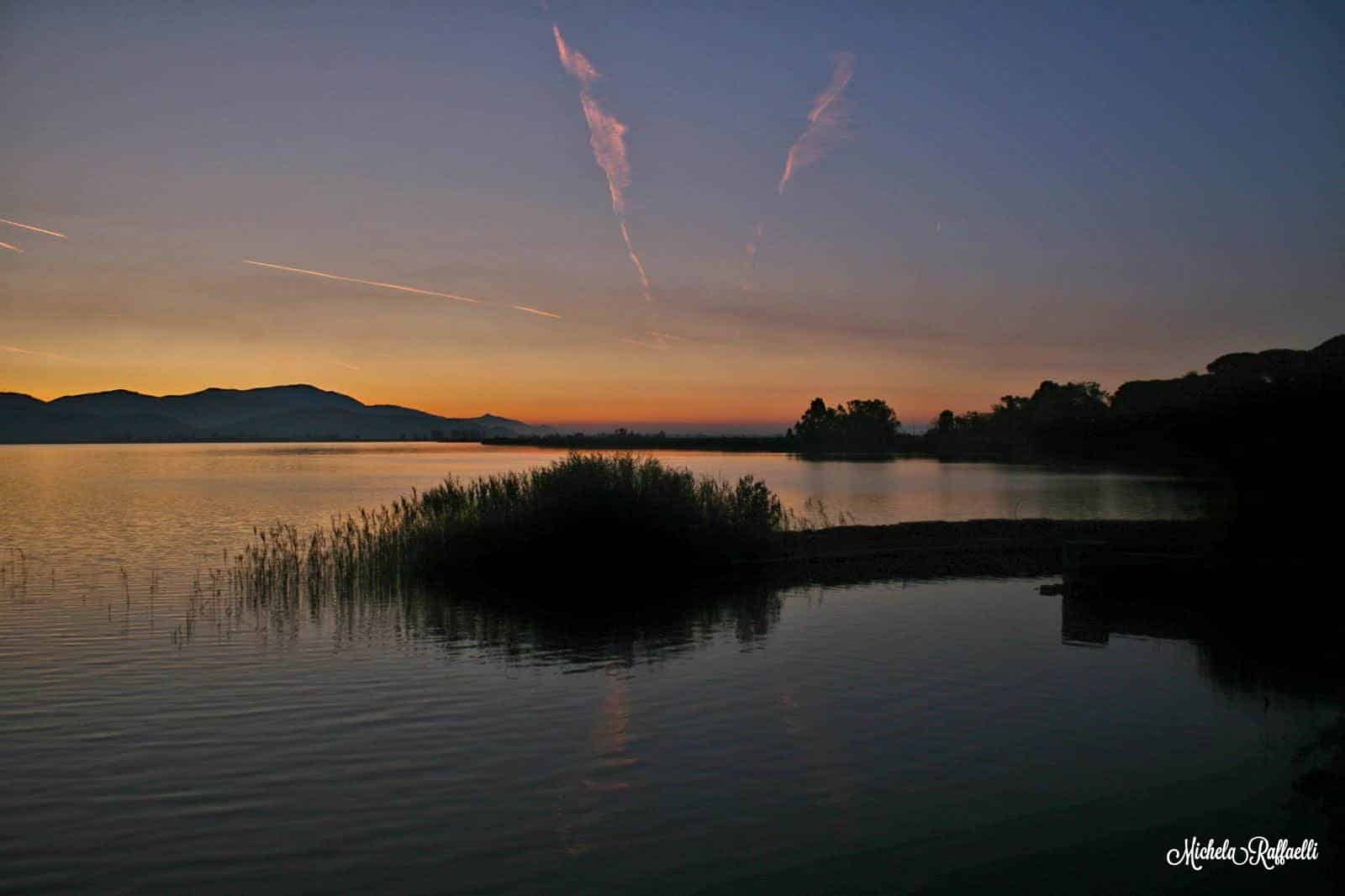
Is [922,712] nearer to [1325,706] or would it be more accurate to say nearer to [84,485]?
[1325,706]

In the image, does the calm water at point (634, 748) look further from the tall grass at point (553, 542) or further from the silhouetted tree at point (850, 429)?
the silhouetted tree at point (850, 429)

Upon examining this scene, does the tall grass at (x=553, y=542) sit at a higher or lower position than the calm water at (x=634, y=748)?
higher

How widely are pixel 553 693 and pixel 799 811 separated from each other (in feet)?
17.1

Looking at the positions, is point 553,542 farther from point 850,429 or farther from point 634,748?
point 850,429

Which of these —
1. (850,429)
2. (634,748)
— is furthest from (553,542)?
(850,429)

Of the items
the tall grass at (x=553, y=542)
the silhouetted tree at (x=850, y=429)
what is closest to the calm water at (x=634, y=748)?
the tall grass at (x=553, y=542)

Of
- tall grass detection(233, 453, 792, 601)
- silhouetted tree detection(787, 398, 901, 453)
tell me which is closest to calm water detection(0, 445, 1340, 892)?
tall grass detection(233, 453, 792, 601)

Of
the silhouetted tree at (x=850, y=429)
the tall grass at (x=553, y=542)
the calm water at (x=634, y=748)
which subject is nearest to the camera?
the calm water at (x=634, y=748)

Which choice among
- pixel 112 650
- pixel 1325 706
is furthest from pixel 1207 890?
pixel 112 650

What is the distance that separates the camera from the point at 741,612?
1958 cm

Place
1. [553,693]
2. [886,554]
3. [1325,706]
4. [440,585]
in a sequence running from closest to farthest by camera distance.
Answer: [1325,706], [553,693], [440,585], [886,554]

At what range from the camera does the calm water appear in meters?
7.69

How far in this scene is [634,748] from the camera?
1066cm

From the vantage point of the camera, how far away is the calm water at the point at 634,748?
7688mm
